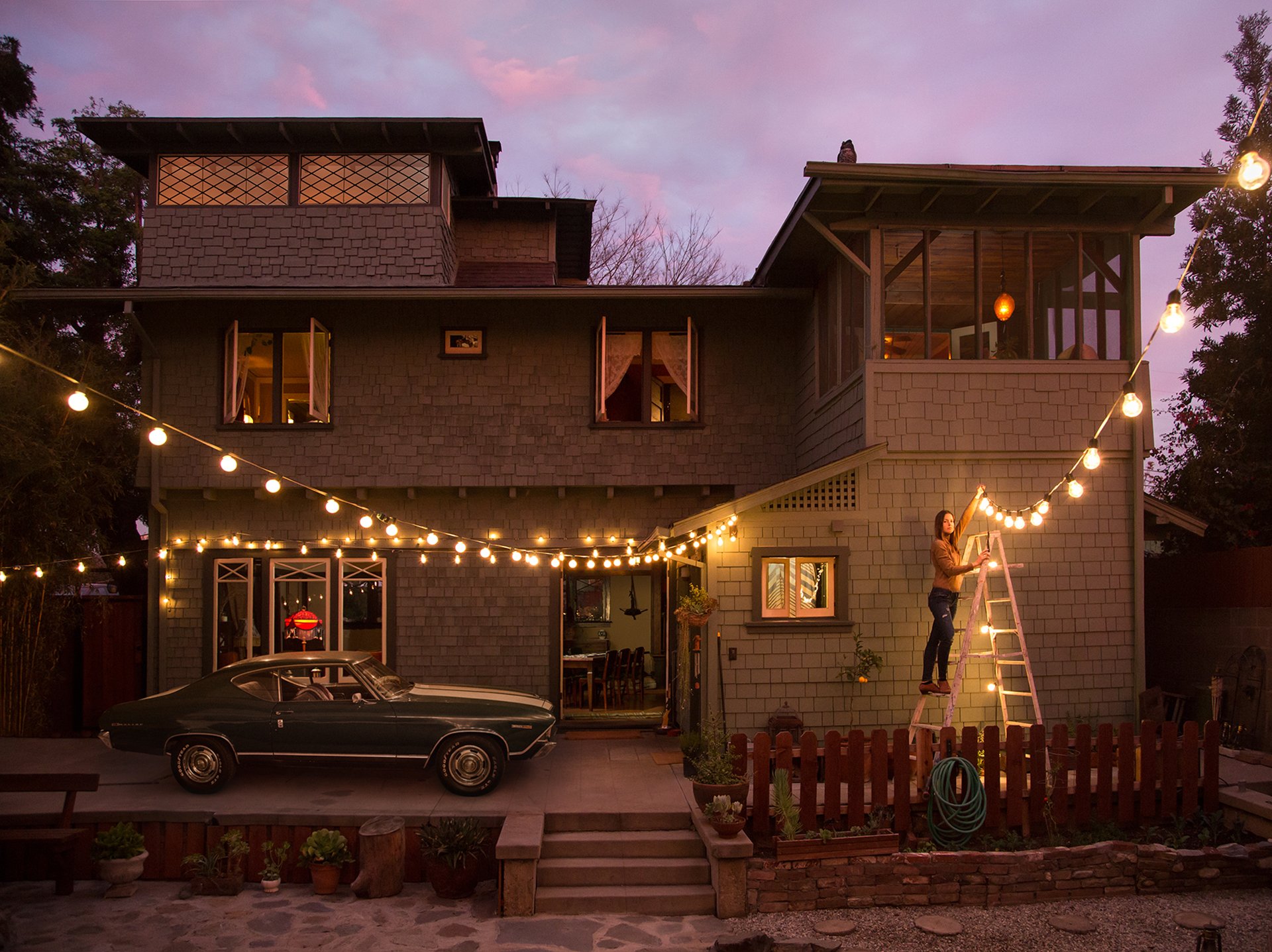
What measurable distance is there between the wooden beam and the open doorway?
6103 millimetres

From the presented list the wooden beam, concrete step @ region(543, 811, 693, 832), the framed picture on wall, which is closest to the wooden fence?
concrete step @ region(543, 811, 693, 832)

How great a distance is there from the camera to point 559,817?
324 inches

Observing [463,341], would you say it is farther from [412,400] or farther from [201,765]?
[201,765]

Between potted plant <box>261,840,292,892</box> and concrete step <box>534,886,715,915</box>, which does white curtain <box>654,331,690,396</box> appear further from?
potted plant <box>261,840,292,892</box>

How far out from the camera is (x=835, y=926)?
7027 millimetres

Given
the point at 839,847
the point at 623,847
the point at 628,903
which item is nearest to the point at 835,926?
the point at 839,847

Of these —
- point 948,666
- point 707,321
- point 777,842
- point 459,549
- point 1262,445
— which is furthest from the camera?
point 1262,445

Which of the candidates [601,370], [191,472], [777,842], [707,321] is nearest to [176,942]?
[777,842]

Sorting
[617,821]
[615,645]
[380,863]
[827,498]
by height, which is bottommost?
[380,863]

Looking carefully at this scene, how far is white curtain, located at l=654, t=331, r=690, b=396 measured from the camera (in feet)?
42.4

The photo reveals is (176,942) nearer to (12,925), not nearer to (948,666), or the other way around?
(12,925)

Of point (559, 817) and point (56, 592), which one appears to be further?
point (56, 592)

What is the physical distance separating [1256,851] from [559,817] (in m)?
5.96

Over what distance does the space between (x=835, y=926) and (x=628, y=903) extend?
5.41 feet
